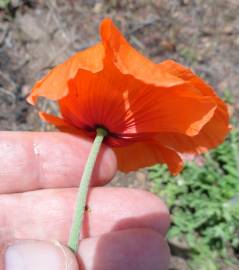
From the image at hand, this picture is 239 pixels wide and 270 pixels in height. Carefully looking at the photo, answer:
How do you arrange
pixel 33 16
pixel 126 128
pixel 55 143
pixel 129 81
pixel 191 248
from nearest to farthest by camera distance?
pixel 129 81
pixel 126 128
pixel 55 143
pixel 191 248
pixel 33 16

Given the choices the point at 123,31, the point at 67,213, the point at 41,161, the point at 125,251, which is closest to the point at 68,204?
the point at 67,213

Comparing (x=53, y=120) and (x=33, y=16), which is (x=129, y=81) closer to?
(x=53, y=120)

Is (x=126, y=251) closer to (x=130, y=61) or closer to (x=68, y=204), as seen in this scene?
(x=68, y=204)

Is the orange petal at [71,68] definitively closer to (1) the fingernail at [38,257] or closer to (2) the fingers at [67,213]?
(1) the fingernail at [38,257]

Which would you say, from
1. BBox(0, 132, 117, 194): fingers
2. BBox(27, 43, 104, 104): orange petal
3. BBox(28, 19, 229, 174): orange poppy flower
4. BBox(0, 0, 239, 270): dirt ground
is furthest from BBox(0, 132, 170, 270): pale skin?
BBox(0, 0, 239, 270): dirt ground

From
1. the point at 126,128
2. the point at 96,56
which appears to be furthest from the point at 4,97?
the point at 96,56

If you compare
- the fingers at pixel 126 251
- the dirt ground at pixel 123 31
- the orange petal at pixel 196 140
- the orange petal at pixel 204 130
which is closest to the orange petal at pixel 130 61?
the orange petal at pixel 204 130

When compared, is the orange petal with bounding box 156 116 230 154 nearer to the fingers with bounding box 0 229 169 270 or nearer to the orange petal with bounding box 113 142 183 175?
the orange petal with bounding box 113 142 183 175

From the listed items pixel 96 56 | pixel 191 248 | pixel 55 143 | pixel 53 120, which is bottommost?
pixel 191 248
